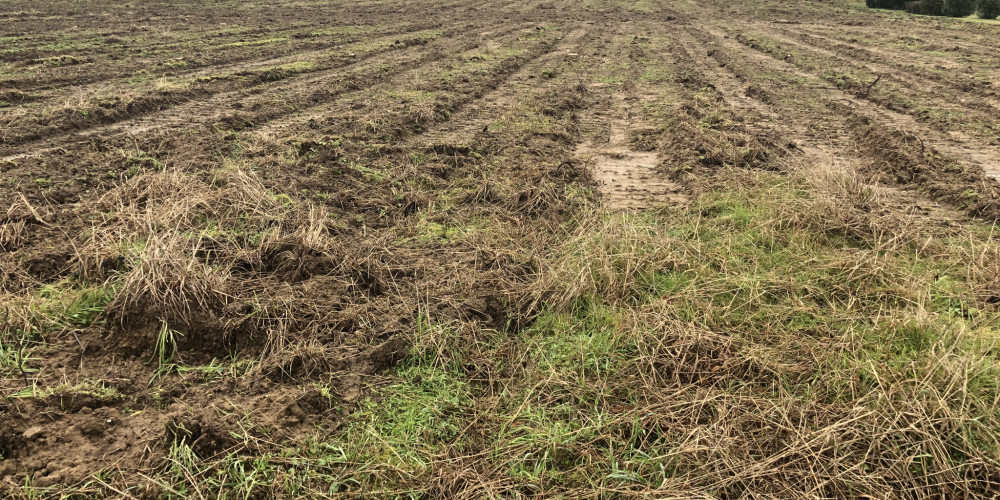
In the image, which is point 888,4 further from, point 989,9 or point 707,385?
point 707,385

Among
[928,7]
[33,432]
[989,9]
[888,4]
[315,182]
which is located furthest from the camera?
[888,4]

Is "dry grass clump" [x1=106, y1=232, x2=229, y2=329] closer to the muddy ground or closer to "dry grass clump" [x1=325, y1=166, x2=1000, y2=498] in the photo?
the muddy ground

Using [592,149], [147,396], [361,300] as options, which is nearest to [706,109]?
[592,149]

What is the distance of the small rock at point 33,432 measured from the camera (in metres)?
2.49

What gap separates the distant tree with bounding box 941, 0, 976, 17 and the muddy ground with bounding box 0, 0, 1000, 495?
12.9 m

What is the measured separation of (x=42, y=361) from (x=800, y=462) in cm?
398

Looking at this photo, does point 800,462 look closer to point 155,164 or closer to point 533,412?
point 533,412

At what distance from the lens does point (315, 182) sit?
5617mm

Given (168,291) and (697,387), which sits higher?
(168,291)

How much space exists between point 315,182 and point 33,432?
3485 millimetres

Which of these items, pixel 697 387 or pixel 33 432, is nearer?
pixel 33 432

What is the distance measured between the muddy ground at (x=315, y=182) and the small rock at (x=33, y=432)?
1 cm

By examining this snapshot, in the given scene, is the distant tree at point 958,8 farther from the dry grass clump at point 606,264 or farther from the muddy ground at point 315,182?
the dry grass clump at point 606,264

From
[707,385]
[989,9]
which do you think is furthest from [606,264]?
[989,9]
